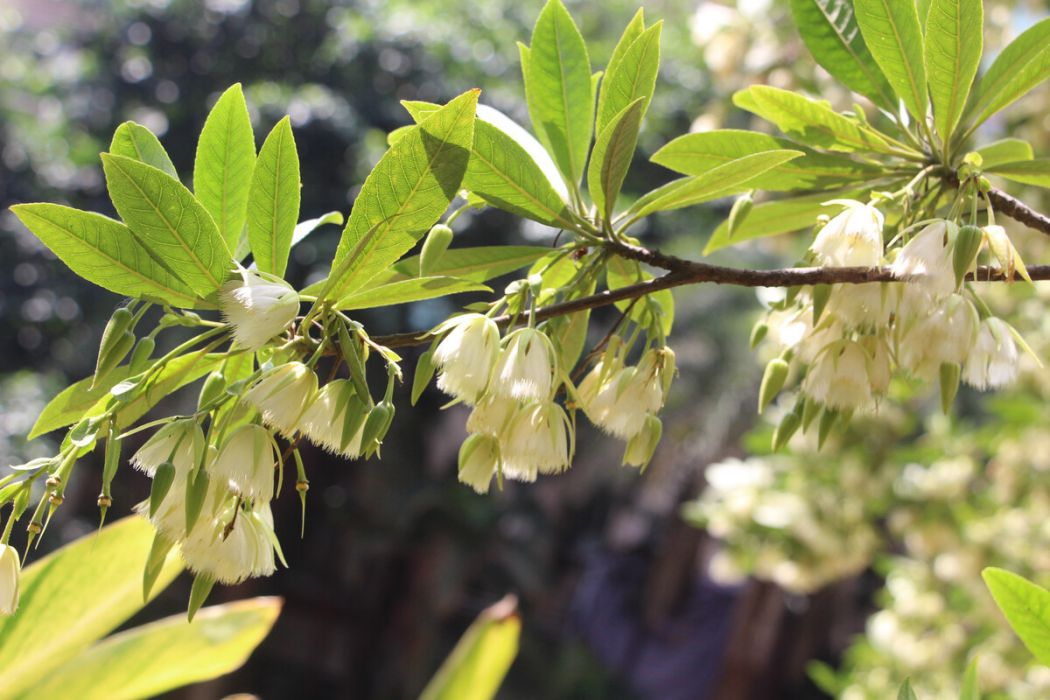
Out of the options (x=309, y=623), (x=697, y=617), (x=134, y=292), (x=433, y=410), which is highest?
(x=134, y=292)

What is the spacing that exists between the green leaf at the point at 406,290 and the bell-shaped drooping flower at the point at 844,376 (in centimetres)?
25

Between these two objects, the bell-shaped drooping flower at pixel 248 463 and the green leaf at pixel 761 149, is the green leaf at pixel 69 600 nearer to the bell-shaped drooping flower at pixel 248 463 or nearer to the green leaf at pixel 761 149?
the bell-shaped drooping flower at pixel 248 463

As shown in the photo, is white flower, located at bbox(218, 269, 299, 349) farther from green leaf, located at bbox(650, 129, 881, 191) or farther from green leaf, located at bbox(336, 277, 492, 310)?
green leaf, located at bbox(650, 129, 881, 191)

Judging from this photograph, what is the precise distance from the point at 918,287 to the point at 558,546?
7.51m

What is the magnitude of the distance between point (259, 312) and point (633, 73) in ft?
0.95

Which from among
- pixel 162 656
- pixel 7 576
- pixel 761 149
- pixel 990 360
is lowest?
pixel 162 656

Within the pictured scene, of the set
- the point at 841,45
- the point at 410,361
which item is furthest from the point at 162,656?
→ the point at 410,361

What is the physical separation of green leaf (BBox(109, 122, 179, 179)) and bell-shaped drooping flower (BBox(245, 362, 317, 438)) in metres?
0.17

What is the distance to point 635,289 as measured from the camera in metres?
0.60

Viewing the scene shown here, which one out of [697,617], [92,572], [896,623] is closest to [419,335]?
[92,572]

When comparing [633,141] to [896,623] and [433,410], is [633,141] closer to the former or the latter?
[896,623]

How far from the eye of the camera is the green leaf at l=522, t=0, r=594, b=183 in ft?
2.19

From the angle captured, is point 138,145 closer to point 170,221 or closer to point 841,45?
point 170,221

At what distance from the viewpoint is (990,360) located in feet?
2.11
